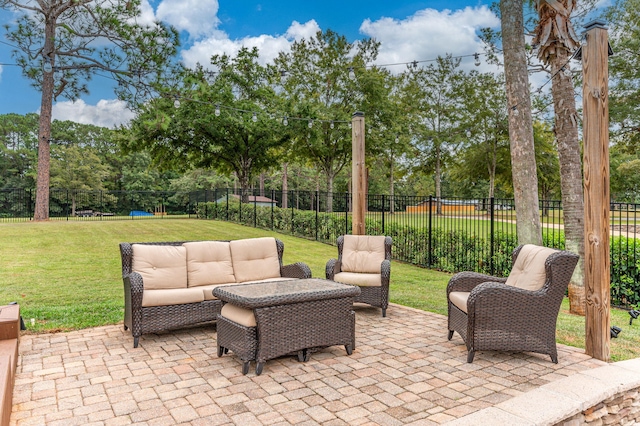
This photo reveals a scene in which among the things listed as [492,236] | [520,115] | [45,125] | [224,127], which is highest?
[224,127]

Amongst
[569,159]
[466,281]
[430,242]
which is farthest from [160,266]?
[430,242]

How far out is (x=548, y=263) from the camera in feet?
11.0

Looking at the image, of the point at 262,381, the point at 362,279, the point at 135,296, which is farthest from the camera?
the point at 362,279

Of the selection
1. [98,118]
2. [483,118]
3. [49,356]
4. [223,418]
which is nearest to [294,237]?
[49,356]

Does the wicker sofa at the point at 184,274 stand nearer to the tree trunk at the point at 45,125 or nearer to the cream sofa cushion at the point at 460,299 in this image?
the cream sofa cushion at the point at 460,299

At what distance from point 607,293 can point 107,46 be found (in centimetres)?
1656

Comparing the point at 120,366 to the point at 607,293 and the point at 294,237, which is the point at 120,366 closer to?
the point at 607,293

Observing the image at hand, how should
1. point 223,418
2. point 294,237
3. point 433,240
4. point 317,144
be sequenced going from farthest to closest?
point 317,144
point 294,237
point 433,240
point 223,418

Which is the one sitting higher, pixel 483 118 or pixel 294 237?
pixel 483 118

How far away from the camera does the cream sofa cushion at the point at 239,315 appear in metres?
3.20

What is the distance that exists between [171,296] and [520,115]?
5.05m

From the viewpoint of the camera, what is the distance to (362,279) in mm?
4895

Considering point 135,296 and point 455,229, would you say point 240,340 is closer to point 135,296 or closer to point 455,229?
point 135,296

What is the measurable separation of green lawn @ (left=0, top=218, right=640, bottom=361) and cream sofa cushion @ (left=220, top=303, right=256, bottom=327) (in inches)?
70.9
